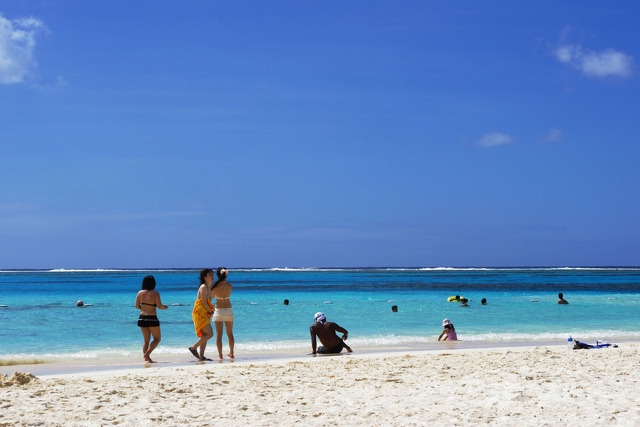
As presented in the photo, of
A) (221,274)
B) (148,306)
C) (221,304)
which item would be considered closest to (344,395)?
(221,274)

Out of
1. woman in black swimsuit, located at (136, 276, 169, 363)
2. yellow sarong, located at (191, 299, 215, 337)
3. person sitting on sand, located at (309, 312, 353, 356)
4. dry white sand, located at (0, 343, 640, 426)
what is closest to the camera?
dry white sand, located at (0, 343, 640, 426)

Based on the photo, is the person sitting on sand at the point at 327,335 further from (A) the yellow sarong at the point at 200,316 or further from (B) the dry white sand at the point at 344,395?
(B) the dry white sand at the point at 344,395

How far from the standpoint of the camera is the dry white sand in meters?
5.95

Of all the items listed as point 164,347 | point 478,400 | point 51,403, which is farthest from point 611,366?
point 164,347

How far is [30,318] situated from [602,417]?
20.9 metres

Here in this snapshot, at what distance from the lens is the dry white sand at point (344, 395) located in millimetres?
5953

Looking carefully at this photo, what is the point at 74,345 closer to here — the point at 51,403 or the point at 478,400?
the point at 51,403

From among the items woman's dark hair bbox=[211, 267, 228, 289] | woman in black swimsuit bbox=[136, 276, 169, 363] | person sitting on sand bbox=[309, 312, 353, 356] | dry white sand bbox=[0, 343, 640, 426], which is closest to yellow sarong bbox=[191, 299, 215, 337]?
woman's dark hair bbox=[211, 267, 228, 289]

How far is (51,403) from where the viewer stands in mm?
6566

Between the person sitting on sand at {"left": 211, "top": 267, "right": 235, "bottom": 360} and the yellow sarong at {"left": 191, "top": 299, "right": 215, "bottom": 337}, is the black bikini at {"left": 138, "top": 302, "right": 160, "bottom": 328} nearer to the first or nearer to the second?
the yellow sarong at {"left": 191, "top": 299, "right": 215, "bottom": 337}

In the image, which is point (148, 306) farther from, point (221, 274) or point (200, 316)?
point (221, 274)

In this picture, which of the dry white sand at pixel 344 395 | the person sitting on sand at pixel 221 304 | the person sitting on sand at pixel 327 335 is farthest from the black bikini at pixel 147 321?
the person sitting on sand at pixel 327 335

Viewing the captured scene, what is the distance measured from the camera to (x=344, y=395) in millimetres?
7070

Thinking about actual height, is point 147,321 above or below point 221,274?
below
